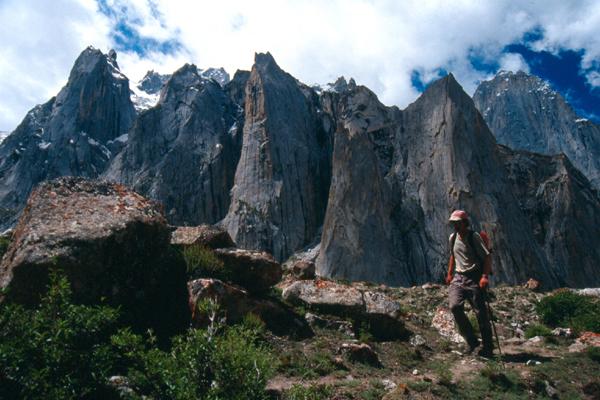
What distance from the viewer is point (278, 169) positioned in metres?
59.7

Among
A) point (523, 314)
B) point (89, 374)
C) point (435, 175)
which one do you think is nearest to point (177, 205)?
point (435, 175)

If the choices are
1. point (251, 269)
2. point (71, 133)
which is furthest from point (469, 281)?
point (71, 133)

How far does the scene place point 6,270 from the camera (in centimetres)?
721

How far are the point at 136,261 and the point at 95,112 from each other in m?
102

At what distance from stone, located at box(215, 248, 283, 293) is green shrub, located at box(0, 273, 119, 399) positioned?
4.18 meters

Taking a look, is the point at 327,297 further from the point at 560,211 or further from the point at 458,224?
the point at 560,211

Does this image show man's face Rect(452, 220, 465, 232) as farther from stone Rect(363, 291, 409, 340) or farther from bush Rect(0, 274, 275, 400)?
bush Rect(0, 274, 275, 400)

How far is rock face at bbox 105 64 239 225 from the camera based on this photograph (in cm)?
7162

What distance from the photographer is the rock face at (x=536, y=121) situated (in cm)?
10812

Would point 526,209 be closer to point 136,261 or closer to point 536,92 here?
point 136,261

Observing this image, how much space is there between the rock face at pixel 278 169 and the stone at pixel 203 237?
42.8m

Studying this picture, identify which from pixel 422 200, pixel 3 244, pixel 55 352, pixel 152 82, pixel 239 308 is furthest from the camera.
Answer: pixel 152 82

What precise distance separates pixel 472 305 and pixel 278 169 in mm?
50819

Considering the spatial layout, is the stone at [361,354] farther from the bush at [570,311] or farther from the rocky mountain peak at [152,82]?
the rocky mountain peak at [152,82]
